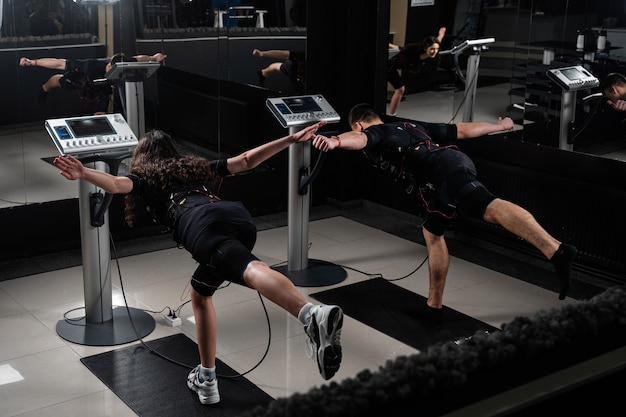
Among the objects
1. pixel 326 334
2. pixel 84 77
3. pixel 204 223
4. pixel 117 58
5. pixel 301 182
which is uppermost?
pixel 117 58

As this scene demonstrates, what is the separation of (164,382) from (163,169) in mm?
1108

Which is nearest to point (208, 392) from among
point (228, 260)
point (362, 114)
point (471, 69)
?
point (228, 260)

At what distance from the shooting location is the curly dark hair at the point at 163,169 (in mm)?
4008

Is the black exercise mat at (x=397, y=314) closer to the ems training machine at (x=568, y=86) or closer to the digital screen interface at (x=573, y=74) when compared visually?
the ems training machine at (x=568, y=86)

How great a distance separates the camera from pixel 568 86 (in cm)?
565

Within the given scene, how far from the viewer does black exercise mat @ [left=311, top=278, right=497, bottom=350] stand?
4.91 meters

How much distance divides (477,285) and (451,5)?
2.34m

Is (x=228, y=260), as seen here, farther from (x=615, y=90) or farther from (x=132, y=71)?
(x=615, y=90)

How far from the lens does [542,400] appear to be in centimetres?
176

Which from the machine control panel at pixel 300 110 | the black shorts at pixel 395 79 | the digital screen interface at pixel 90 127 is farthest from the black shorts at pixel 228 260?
the black shorts at pixel 395 79

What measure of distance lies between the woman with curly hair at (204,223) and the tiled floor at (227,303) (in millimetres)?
566

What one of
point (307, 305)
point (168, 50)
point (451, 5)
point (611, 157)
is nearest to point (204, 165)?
point (307, 305)

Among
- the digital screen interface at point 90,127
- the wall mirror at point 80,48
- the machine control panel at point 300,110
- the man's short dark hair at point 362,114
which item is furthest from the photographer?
the wall mirror at point 80,48

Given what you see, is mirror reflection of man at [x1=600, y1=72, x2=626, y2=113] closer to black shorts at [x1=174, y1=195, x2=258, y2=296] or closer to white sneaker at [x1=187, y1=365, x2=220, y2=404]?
black shorts at [x1=174, y1=195, x2=258, y2=296]
